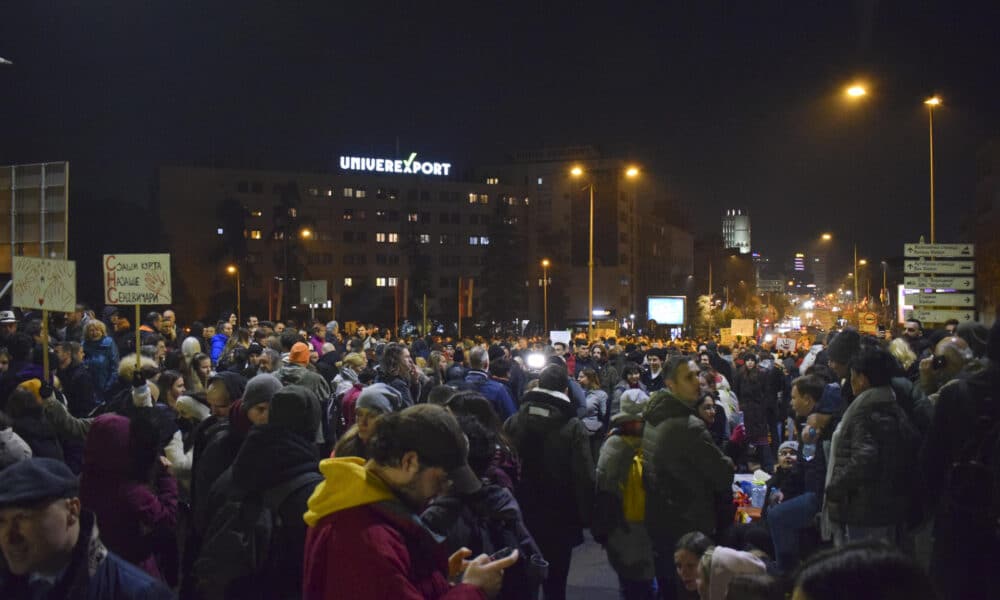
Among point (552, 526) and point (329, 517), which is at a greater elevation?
point (329, 517)

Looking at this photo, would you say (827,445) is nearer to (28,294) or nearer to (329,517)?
(329,517)

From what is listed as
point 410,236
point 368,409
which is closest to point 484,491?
point 368,409

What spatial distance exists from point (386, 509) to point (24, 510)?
3.93ft

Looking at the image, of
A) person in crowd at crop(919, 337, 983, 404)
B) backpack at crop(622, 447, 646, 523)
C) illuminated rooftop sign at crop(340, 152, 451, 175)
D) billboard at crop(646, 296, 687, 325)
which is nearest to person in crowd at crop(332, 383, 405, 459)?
backpack at crop(622, 447, 646, 523)

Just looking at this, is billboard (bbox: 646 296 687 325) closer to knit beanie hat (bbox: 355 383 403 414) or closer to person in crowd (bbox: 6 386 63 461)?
person in crowd (bbox: 6 386 63 461)

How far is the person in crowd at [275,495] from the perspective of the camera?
4102 millimetres

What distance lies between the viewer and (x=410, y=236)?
98.1 m

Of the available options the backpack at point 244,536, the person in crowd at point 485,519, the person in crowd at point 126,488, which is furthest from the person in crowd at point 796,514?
the person in crowd at point 126,488

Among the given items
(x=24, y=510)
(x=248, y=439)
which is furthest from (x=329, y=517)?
(x=248, y=439)

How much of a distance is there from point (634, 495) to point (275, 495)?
297 centimetres

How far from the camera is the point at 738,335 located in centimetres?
3322

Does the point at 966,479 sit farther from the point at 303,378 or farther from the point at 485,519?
the point at 303,378

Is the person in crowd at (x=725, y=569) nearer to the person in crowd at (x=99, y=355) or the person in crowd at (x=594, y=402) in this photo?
the person in crowd at (x=594, y=402)

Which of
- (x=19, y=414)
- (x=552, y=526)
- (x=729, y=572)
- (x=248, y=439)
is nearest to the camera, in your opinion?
(x=729, y=572)
